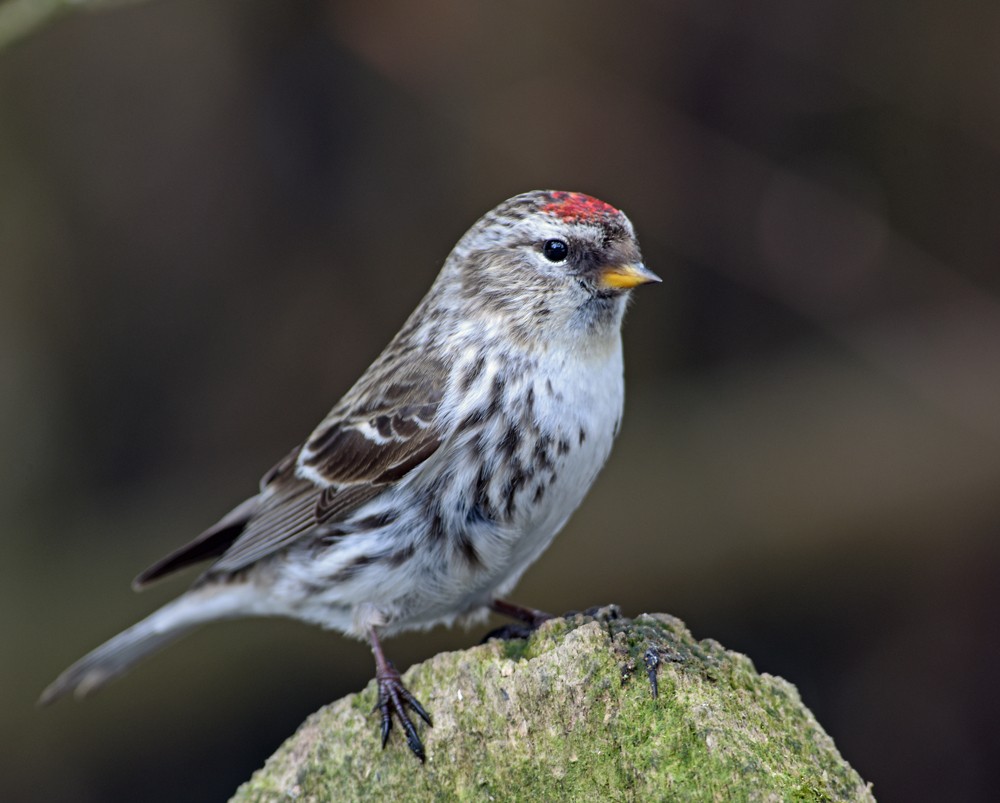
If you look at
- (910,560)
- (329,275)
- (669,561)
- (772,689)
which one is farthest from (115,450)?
(772,689)

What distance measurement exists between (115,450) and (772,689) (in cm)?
491

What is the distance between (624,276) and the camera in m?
3.71

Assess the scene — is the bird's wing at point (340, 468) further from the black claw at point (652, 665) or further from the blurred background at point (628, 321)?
the blurred background at point (628, 321)

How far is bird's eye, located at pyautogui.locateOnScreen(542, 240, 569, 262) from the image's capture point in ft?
12.6

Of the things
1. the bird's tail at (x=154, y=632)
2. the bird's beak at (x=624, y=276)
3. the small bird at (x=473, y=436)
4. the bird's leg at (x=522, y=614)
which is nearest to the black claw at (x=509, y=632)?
the bird's leg at (x=522, y=614)

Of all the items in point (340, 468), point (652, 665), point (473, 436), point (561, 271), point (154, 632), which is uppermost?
point (561, 271)

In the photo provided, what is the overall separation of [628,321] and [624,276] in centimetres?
307

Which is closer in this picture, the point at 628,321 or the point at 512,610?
the point at 512,610

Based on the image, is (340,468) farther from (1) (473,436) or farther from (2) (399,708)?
(2) (399,708)

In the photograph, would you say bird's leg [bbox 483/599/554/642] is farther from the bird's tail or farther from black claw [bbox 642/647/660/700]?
black claw [bbox 642/647/660/700]

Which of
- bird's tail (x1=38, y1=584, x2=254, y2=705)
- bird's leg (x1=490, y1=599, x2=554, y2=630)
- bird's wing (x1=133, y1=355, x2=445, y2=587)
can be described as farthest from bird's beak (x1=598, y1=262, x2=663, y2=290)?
bird's tail (x1=38, y1=584, x2=254, y2=705)

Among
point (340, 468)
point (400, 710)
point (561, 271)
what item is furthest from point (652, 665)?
point (340, 468)

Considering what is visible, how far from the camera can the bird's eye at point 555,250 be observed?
3840mm

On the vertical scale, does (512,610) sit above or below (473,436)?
below
